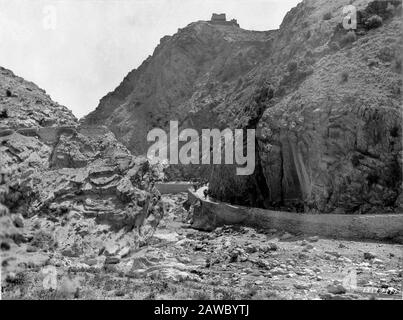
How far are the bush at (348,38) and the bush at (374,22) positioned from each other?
50.7 inches

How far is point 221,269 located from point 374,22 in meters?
25.5

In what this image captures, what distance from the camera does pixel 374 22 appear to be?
3884 cm

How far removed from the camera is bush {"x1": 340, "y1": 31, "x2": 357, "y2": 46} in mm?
39419

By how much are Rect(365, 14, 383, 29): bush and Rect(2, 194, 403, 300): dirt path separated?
18.5 metres

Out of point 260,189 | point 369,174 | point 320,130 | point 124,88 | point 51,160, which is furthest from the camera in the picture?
point 124,88

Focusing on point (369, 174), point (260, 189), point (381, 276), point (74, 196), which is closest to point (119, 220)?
point (74, 196)

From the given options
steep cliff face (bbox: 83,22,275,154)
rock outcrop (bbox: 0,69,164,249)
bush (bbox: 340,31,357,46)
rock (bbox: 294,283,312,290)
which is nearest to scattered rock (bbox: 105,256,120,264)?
rock outcrop (bbox: 0,69,164,249)

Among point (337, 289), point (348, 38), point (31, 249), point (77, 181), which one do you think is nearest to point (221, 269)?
point (337, 289)

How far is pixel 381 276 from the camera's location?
21203 mm

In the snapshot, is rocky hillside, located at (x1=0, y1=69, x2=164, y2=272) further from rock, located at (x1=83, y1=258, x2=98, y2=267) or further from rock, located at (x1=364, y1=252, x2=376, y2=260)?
rock, located at (x1=364, y1=252, x2=376, y2=260)
